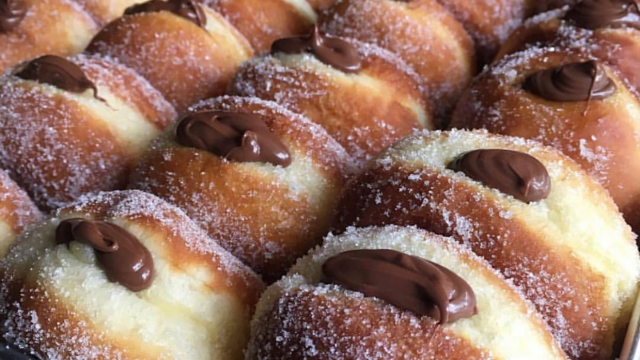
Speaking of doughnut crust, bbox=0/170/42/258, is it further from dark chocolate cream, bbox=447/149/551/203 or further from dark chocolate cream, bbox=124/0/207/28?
dark chocolate cream, bbox=447/149/551/203

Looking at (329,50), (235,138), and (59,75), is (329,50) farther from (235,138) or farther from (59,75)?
(59,75)

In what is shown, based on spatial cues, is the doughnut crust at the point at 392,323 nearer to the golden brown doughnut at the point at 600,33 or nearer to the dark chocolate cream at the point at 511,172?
the dark chocolate cream at the point at 511,172

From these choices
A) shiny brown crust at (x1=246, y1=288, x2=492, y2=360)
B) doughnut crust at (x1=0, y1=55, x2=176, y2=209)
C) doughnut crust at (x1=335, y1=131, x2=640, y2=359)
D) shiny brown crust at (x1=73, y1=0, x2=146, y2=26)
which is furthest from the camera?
shiny brown crust at (x1=73, y1=0, x2=146, y2=26)

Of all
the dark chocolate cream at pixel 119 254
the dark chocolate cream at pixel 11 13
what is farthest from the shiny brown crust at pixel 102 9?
the dark chocolate cream at pixel 119 254

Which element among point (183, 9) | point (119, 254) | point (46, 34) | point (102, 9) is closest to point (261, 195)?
point (119, 254)

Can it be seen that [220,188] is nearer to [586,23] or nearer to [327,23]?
[327,23]

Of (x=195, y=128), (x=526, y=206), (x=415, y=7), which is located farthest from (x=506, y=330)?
(x=415, y=7)

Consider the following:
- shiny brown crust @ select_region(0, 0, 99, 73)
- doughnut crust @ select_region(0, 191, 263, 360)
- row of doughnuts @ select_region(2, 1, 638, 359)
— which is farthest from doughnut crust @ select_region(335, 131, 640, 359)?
shiny brown crust @ select_region(0, 0, 99, 73)
